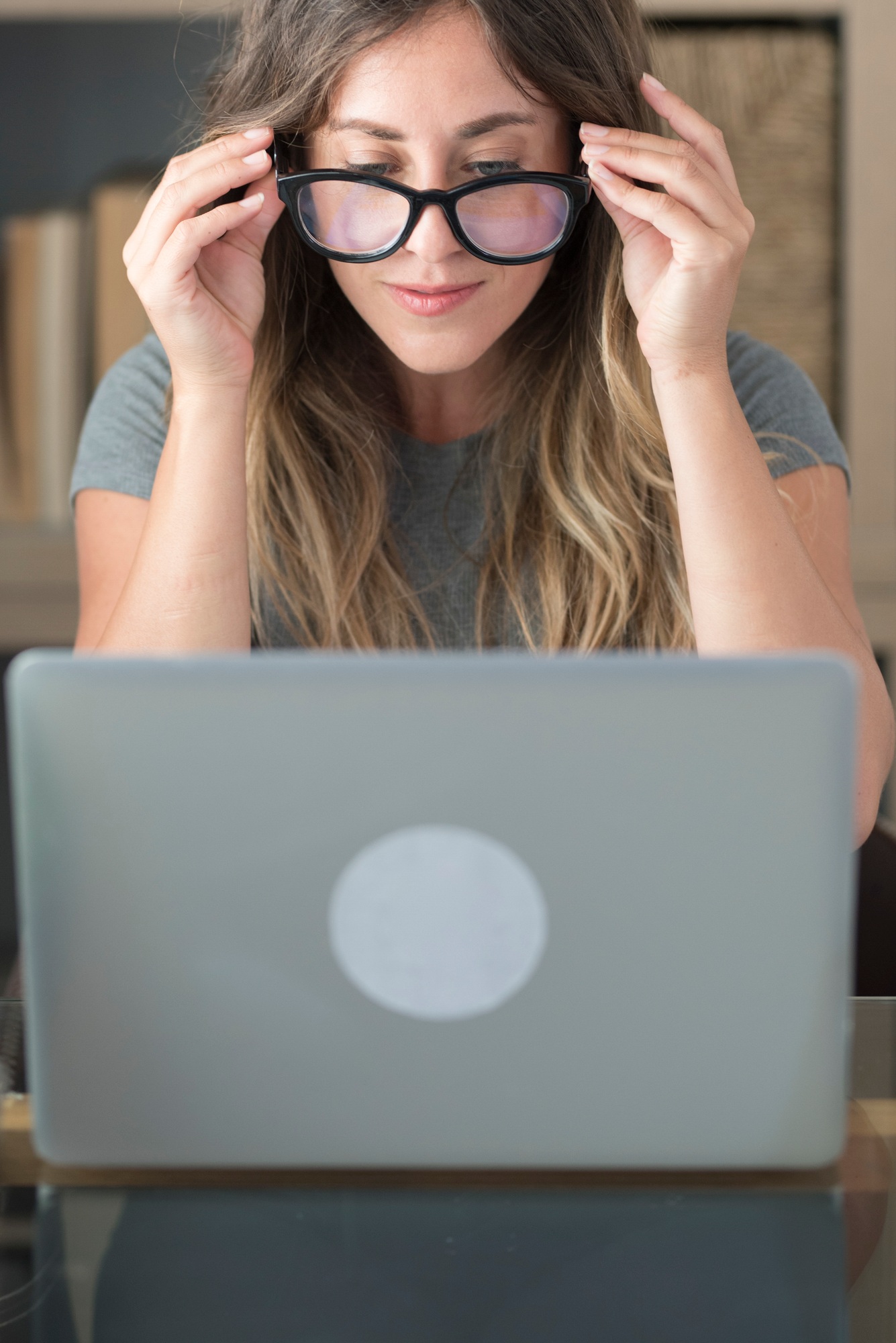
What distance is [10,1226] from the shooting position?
1.86ft

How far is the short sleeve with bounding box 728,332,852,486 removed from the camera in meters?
1.25

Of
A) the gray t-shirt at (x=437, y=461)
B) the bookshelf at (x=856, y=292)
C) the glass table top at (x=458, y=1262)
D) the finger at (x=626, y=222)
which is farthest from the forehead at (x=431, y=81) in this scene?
the bookshelf at (x=856, y=292)

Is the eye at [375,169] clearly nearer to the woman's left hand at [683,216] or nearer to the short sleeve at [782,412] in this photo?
the woman's left hand at [683,216]

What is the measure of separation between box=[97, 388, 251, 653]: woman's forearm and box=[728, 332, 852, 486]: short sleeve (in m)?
0.51

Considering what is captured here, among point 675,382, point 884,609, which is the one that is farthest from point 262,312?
point 884,609

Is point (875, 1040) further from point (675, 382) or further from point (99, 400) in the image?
point (99, 400)

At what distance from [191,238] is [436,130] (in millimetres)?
216

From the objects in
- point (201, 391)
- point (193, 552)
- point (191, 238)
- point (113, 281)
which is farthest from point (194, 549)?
point (113, 281)

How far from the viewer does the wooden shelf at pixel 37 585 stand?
2.07 meters

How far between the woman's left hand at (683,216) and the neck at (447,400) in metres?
0.29

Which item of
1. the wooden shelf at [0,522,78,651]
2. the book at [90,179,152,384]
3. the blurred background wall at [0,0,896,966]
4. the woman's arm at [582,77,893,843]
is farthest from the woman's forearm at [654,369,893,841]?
the wooden shelf at [0,522,78,651]

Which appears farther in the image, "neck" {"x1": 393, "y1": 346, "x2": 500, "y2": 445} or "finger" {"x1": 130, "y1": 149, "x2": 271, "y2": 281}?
"neck" {"x1": 393, "y1": 346, "x2": 500, "y2": 445}

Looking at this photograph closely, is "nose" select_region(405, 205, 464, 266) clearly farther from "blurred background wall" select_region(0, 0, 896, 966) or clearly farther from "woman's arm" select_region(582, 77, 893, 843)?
"blurred background wall" select_region(0, 0, 896, 966)

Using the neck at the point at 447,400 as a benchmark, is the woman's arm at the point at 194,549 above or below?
below
